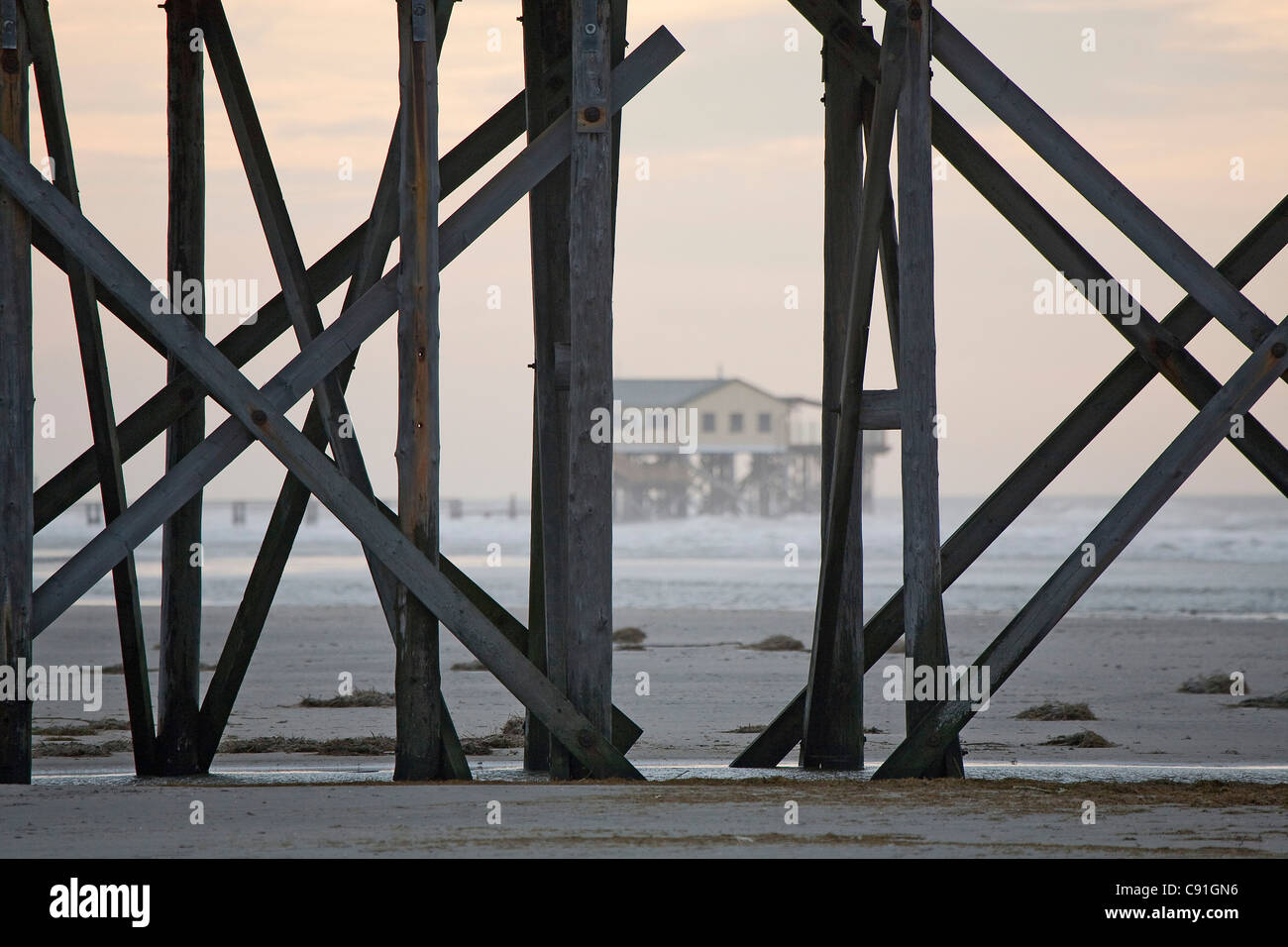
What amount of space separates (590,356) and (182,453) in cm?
220

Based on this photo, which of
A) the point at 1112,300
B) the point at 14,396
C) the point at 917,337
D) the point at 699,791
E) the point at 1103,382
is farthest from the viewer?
the point at 1103,382

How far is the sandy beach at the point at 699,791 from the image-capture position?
5066 millimetres

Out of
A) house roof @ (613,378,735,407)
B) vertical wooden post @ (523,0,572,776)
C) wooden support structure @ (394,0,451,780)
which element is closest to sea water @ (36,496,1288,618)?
house roof @ (613,378,735,407)

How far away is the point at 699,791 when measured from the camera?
6176mm

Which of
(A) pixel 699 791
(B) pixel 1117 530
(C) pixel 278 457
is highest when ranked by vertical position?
(C) pixel 278 457

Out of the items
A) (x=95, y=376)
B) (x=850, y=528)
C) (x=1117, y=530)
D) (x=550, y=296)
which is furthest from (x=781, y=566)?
(x=95, y=376)

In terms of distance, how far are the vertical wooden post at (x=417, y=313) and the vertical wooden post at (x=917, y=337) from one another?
2.05 meters

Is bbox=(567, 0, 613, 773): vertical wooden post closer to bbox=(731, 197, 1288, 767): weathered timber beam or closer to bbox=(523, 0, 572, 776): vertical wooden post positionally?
bbox=(523, 0, 572, 776): vertical wooden post

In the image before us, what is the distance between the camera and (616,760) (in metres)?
6.45

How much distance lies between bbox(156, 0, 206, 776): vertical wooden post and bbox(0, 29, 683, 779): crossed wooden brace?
2.54ft

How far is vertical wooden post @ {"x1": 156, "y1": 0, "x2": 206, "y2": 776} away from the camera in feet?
23.5

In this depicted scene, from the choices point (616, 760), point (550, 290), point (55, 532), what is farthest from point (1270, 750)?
point (55, 532)

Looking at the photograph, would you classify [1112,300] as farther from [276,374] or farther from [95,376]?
[95,376]

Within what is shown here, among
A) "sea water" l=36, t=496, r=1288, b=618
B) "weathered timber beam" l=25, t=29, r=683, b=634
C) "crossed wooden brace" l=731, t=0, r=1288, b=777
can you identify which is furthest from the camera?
"sea water" l=36, t=496, r=1288, b=618
